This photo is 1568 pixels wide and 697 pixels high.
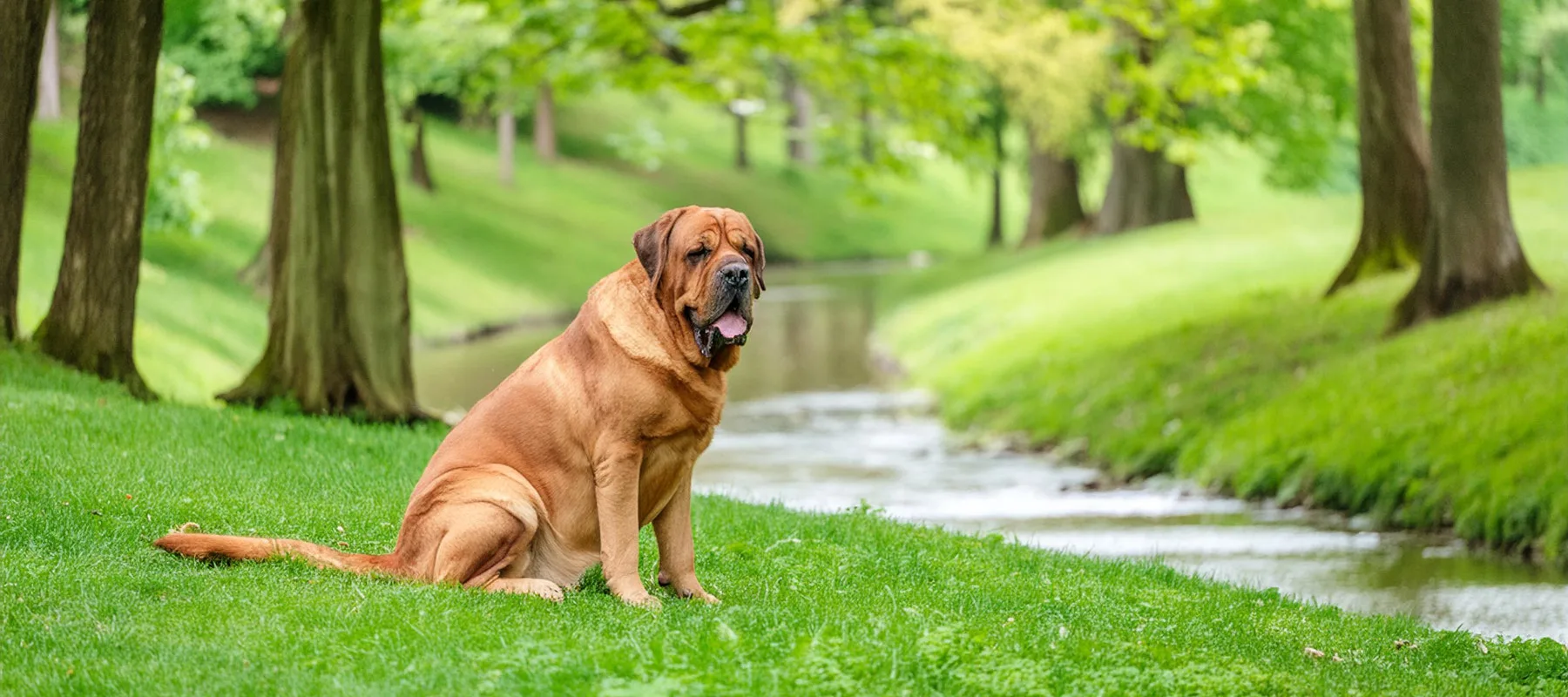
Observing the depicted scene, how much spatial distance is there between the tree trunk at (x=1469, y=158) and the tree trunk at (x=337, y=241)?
33.9 feet

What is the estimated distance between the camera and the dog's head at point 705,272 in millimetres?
7141

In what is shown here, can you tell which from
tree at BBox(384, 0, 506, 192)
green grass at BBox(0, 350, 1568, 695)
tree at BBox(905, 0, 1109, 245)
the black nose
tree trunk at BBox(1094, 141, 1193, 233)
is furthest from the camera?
tree trunk at BBox(1094, 141, 1193, 233)

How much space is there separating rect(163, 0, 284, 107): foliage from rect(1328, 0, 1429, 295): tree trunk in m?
14.2

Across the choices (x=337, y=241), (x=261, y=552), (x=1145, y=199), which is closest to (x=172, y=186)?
(x=337, y=241)

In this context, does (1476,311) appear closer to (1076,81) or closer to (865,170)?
(865,170)

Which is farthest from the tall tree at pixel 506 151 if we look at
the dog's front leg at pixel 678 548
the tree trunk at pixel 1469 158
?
the dog's front leg at pixel 678 548

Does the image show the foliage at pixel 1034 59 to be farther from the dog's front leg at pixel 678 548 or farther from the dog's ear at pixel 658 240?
the dog's ear at pixel 658 240

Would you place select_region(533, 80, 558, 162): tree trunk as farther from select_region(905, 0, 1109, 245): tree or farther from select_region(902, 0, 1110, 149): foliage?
select_region(902, 0, 1110, 149): foliage

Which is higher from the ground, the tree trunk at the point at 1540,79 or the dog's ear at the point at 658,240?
the tree trunk at the point at 1540,79

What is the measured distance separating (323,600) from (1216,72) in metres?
14.3

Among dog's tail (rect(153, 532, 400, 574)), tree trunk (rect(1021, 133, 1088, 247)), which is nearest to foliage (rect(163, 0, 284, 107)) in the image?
dog's tail (rect(153, 532, 400, 574))

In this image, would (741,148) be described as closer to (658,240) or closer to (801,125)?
(801,125)

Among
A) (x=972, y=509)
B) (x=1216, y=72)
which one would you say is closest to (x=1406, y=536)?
(x=972, y=509)

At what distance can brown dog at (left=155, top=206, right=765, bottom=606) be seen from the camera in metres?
7.30
